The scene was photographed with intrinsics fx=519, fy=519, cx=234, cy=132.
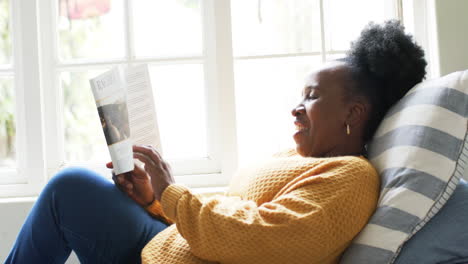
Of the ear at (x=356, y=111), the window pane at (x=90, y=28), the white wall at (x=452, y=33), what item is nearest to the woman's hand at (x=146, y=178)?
Result: the ear at (x=356, y=111)

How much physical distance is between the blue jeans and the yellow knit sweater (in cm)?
12

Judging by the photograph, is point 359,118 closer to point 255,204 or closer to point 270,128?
point 255,204

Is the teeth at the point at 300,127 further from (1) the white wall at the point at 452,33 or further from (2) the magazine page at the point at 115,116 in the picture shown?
(1) the white wall at the point at 452,33

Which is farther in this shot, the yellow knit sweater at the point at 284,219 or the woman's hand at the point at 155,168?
the woman's hand at the point at 155,168

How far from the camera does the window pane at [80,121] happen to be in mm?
2102

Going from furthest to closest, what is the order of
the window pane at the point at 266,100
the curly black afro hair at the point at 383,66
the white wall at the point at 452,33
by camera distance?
the window pane at the point at 266,100 < the white wall at the point at 452,33 < the curly black afro hair at the point at 383,66

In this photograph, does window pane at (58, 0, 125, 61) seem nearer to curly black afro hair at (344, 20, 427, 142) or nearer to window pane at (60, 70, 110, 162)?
window pane at (60, 70, 110, 162)

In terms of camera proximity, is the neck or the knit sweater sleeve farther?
the neck

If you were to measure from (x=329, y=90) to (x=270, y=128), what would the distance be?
0.69m

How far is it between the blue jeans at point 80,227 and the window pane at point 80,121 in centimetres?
74

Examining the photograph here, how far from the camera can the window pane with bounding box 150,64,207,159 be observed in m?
2.10

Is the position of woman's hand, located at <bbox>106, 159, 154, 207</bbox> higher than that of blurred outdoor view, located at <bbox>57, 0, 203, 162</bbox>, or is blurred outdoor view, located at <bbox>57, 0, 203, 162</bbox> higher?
blurred outdoor view, located at <bbox>57, 0, 203, 162</bbox>

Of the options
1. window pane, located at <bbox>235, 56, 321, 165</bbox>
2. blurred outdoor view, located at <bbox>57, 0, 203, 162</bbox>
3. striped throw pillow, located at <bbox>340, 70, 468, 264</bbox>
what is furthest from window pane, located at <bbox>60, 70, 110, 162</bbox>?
striped throw pillow, located at <bbox>340, 70, 468, 264</bbox>

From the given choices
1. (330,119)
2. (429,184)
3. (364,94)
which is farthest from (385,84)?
(429,184)
